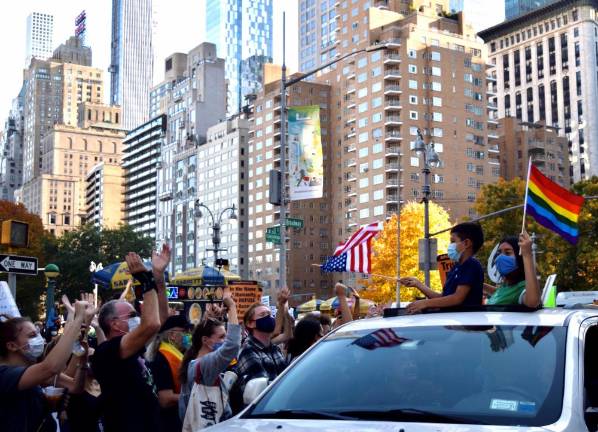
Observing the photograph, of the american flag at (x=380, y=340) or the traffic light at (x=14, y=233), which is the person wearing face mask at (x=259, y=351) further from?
the traffic light at (x=14, y=233)

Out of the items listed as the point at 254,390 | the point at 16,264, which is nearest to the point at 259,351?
the point at 254,390

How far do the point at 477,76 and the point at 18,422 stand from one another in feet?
388

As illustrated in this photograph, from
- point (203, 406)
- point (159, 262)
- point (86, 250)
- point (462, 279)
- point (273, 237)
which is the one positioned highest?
point (86, 250)

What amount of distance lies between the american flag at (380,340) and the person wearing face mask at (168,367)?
7.82 feet

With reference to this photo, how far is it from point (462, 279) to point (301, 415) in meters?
2.28

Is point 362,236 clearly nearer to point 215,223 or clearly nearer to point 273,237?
point 273,237

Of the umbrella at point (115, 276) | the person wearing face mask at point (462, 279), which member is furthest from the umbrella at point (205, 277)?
the person wearing face mask at point (462, 279)

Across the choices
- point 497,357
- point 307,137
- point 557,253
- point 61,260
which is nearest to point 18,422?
point 497,357

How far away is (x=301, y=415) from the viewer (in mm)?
4535

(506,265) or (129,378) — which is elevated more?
(506,265)

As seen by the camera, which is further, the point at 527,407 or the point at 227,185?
the point at 227,185

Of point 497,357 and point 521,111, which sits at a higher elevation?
point 521,111

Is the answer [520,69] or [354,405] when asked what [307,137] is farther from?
[520,69]

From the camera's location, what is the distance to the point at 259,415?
15.4 feet
